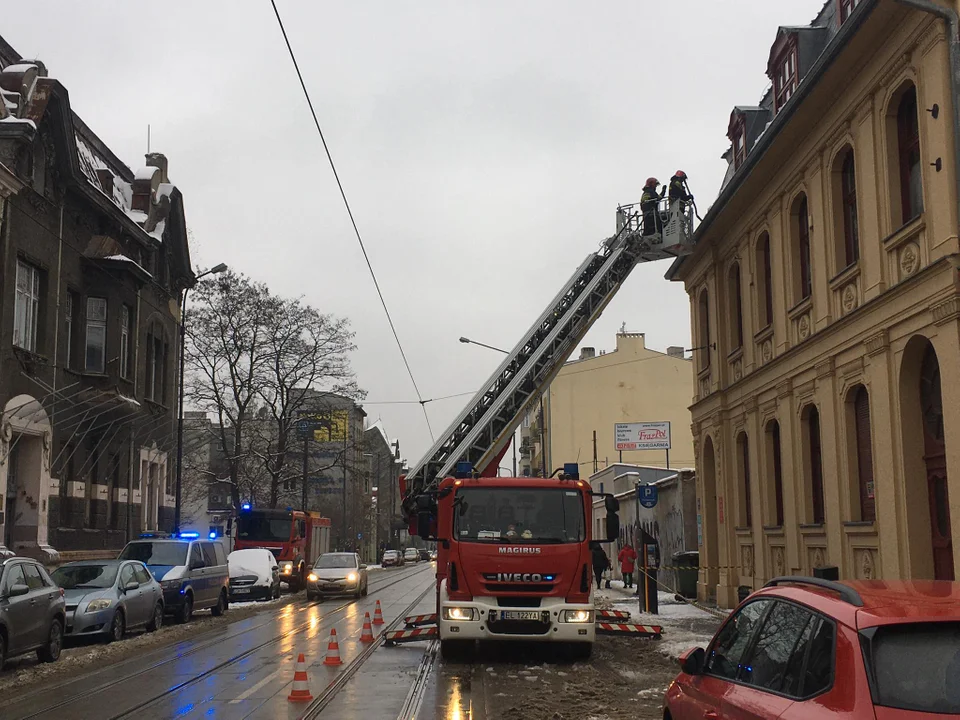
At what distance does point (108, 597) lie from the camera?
59.5ft

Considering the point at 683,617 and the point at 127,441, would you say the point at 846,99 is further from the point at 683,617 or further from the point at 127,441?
the point at 127,441

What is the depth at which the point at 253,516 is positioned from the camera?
133 feet

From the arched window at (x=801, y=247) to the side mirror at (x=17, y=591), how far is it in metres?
13.6

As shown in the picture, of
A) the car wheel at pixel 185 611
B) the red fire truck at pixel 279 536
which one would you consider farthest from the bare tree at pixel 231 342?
the car wheel at pixel 185 611

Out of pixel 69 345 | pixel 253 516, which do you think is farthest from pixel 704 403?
pixel 253 516

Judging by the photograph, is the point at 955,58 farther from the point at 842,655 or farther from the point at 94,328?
the point at 94,328

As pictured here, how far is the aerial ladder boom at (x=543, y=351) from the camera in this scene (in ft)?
72.6

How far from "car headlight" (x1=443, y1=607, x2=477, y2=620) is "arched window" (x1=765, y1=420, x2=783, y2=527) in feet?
29.9

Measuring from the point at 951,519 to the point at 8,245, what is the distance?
20.9 meters

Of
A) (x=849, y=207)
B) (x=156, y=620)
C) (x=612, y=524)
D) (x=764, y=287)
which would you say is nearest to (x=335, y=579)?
(x=156, y=620)

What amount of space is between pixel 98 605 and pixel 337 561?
→ 52.6ft

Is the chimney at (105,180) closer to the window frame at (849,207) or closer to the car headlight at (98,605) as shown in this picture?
the car headlight at (98,605)

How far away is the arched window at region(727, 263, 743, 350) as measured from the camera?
24.5 m

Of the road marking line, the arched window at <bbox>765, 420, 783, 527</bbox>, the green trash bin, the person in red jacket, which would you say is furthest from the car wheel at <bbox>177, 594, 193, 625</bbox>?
the person in red jacket
